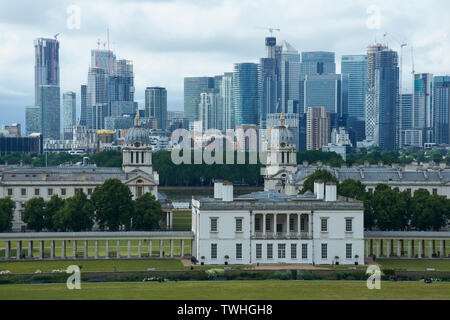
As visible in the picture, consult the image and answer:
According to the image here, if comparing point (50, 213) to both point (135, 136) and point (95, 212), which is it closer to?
point (95, 212)

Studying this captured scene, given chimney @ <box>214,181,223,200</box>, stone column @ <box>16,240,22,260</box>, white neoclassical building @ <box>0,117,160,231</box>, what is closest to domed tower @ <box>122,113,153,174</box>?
white neoclassical building @ <box>0,117,160,231</box>

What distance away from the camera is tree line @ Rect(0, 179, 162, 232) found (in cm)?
11775

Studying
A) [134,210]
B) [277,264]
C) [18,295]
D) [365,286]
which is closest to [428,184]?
[134,210]

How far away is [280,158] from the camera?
172 meters

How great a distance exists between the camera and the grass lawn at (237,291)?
75812 millimetres

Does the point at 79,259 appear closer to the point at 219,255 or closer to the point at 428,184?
the point at 219,255

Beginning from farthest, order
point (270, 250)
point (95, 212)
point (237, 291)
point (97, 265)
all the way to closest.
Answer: point (95, 212) < point (270, 250) < point (97, 265) < point (237, 291)

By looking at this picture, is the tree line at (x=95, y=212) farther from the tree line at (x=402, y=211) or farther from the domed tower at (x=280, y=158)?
the domed tower at (x=280, y=158)

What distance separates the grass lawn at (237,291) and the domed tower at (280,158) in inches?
3351

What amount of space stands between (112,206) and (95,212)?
15.9 feet

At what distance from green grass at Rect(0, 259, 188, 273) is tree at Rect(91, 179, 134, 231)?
1865cm

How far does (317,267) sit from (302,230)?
5875 millimetres

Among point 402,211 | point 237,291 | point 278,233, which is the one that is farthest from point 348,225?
point 237,291

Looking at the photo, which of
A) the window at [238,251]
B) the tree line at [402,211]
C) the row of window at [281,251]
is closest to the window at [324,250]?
the row of window at [281,251]
